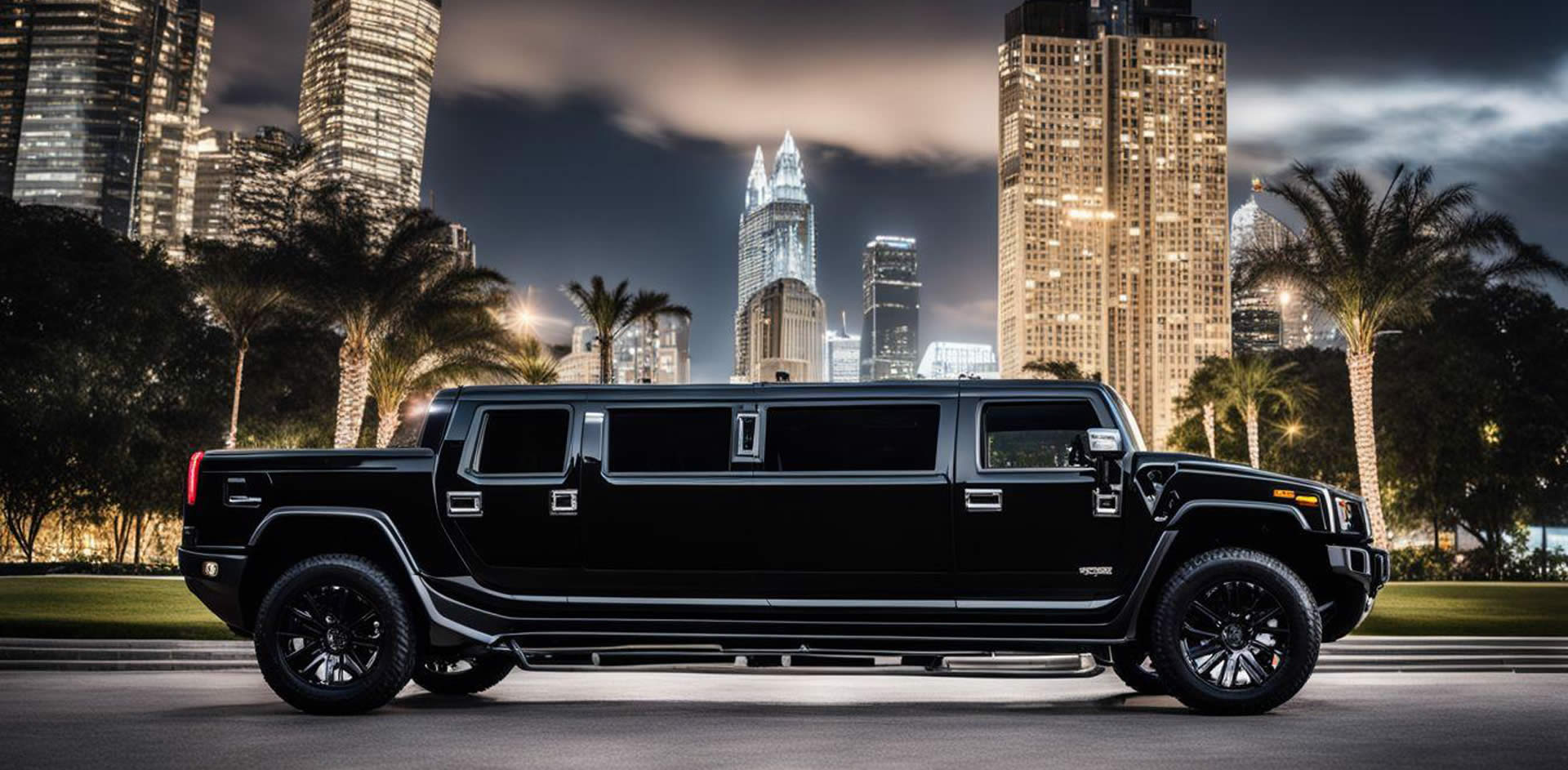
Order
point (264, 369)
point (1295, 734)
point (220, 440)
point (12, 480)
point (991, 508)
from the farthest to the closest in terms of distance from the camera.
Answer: point (264, 369) → point (220, 440) → point (12, 480) → point (991, 508) → point (1295, 734)

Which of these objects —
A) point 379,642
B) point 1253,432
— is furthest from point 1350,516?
point 1253,432

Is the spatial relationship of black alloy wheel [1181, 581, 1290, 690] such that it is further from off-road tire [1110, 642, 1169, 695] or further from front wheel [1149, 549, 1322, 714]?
off-road tire [1110, 642, 1169, 695]

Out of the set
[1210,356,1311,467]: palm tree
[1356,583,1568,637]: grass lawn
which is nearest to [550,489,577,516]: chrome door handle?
[1356,583,1568,637]: grass lawn

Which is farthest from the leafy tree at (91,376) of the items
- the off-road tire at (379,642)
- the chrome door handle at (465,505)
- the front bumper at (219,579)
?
the chrome door handle at (465,505)

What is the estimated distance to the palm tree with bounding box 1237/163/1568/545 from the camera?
30.6 meters

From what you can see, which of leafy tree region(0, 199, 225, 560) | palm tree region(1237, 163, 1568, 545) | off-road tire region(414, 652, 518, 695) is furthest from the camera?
leafy tree region(0, 199, 225, 560)

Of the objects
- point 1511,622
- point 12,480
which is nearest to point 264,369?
point 12,480

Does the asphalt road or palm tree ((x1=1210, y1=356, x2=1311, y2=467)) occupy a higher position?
palm tree ((x1=1210, y1=356, x2=1311, y2=467))

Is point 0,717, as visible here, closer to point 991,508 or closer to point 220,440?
point 991,508

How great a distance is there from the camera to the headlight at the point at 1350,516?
324 inches

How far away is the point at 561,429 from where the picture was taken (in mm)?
8484

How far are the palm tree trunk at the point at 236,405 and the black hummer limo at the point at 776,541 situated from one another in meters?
37.2

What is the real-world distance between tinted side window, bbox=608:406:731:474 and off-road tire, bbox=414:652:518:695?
2.45 meters

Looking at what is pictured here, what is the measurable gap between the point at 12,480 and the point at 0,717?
41.7 meters
